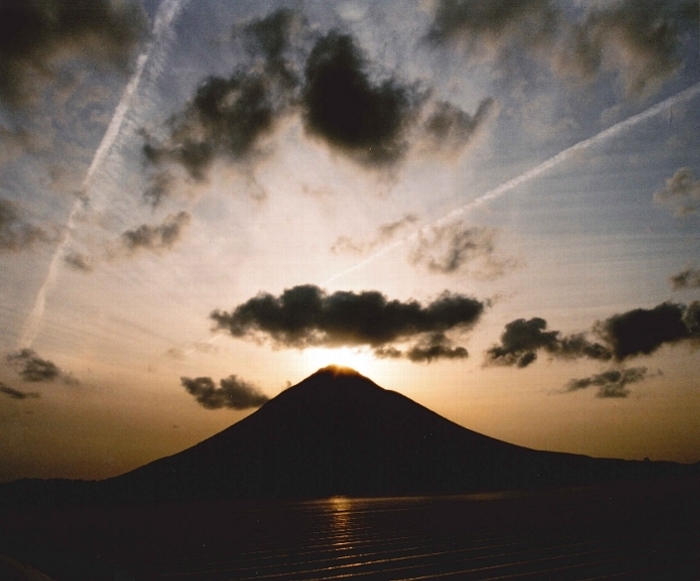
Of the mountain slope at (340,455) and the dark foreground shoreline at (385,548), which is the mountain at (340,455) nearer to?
the mountain slope at (340,455)

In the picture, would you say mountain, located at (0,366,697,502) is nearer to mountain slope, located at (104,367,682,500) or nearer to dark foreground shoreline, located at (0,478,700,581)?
mountain slope, located at (104,367,682,500)

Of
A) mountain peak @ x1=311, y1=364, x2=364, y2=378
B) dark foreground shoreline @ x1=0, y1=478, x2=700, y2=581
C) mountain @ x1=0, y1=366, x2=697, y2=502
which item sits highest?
mountain peak @ x1=311, y1=364, x2=364, y2=378

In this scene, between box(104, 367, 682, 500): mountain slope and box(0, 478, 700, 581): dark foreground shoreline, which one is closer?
box(0, 478, 700, 581): dark foreground shoreline

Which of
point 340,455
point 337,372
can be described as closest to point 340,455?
point 340,455

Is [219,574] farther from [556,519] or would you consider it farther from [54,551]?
[556,519]

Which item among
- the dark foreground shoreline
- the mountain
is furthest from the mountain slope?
the dark foreground shoreline

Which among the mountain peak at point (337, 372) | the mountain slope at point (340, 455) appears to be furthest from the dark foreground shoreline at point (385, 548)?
the mountain peak at point (337, 372)

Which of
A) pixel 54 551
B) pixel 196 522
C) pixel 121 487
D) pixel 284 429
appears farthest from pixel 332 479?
pixel 54 551
